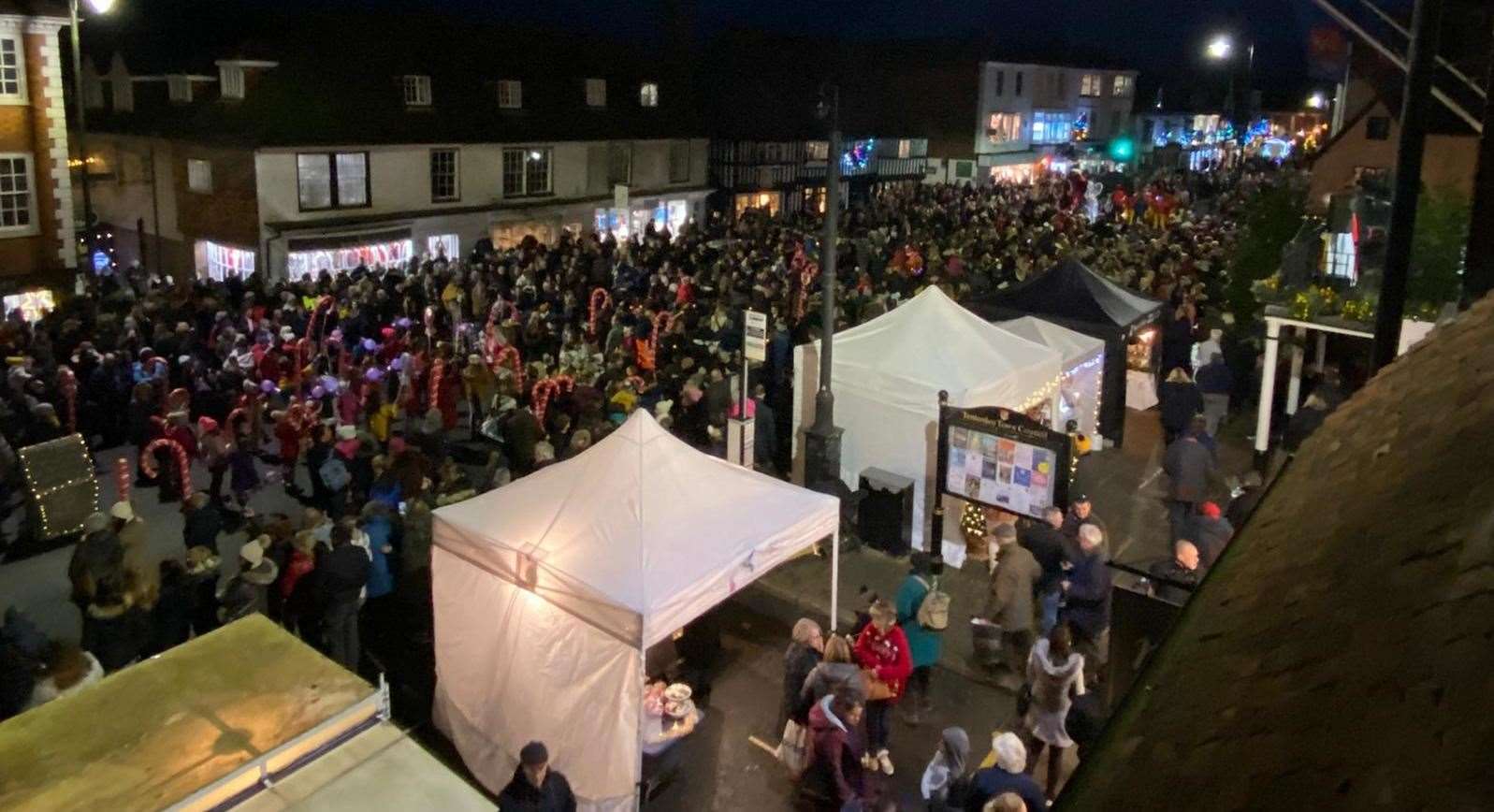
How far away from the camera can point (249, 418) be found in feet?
41.9

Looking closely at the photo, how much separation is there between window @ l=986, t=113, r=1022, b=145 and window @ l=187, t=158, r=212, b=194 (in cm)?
3629

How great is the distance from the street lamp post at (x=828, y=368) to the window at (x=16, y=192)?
57.1ft

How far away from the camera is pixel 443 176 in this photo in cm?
2948

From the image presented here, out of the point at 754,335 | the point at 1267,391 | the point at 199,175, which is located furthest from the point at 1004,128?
the point at 754,335

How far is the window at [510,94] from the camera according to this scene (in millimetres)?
31781

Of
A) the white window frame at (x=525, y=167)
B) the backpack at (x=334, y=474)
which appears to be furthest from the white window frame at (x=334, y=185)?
the backpack at (x=334, y=474)

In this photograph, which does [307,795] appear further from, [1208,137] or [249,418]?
[1208,137]

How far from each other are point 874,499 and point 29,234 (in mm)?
18715

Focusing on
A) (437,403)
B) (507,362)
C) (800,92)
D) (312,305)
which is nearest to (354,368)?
(437,403)

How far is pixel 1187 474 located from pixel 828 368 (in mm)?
3809

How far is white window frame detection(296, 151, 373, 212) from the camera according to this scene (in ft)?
84.7

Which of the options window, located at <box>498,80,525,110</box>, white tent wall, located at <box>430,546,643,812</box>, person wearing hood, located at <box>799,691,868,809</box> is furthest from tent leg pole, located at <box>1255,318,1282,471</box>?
window, located at <box>498,80,525,110</box>

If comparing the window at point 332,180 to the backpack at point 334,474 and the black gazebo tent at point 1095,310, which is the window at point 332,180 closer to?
the backpack at point 334,474

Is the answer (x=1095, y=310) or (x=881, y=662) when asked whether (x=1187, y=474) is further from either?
(x=881, y=662)
